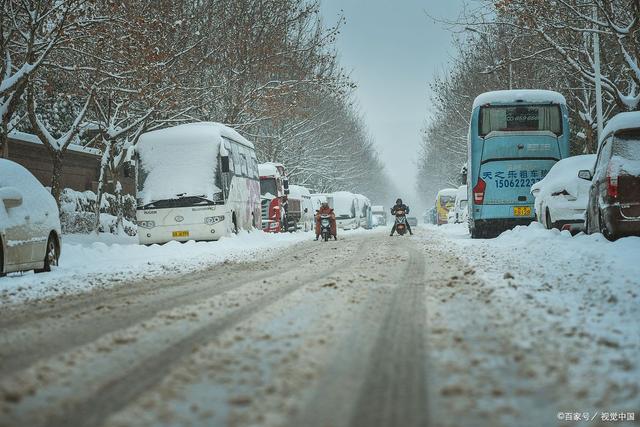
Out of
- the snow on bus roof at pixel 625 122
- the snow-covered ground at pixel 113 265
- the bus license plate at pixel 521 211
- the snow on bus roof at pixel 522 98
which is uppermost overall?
the snow on bus roof at pixel 522 98

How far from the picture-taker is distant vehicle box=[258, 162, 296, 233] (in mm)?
36625

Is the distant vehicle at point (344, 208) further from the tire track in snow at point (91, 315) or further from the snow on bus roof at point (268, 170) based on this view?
the tire track in snow at point (91, 315)

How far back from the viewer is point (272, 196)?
3722 cm

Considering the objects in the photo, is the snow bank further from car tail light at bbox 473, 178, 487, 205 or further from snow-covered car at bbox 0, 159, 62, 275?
snow-covered car at bbox 0, 159, 62, 275

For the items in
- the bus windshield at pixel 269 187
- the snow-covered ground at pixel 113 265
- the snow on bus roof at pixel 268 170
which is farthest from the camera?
the snow on bus roof at pixel 268 170

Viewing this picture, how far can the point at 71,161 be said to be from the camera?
32.1m

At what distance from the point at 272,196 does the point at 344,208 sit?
54.4 feet

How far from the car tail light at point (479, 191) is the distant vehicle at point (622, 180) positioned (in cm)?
902

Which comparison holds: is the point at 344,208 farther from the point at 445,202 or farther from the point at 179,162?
the point at 179,162

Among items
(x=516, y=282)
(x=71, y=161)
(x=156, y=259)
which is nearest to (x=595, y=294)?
(x=516, y=282)

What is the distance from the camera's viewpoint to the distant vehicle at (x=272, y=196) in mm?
36625

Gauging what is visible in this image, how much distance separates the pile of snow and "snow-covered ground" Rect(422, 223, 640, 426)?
5.82m

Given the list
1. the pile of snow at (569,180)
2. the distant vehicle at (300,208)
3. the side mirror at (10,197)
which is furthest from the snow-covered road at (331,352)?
the distant vehicle at (300,208)

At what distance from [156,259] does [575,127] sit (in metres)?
28.7
